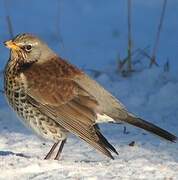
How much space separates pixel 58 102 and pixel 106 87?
7.37 ft

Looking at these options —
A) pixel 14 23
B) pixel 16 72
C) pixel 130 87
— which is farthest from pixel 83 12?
pixel 16 72

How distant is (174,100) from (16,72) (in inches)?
89.7

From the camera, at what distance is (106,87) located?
8.82 metres

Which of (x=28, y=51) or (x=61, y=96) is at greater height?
(x=28, y=51)

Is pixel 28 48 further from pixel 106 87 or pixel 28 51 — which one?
pixel 106 87

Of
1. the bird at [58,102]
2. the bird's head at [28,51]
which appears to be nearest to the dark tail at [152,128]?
the bird at [58,102]

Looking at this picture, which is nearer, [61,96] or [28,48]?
[61,96]

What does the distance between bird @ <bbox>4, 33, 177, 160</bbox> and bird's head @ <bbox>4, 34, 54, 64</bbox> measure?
5cm

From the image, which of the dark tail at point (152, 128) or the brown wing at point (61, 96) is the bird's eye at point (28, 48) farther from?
the dark tail at point (152, 128)

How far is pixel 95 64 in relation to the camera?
30.8 feet

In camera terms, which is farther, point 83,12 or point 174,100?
point 83,12

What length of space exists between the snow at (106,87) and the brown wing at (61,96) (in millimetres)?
342

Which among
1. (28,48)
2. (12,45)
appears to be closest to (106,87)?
(28,48)

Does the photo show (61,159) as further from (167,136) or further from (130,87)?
(130,87)
